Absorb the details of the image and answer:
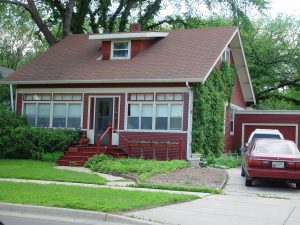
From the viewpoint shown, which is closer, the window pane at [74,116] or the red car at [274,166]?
the red car at [274,166]

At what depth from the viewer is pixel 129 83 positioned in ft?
76.2

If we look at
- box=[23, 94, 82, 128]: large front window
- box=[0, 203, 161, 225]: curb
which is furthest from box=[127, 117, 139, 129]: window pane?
box=[0, 203, 161, 225]: curb

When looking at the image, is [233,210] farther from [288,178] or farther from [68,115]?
[68,115]

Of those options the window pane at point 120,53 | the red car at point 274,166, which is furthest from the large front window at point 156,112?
the red car at point 274,166

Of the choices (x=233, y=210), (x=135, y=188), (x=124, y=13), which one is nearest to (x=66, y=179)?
(x=135, y=188)

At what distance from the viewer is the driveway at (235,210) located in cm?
936

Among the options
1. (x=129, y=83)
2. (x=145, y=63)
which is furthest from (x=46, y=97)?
(x=145, y=63)

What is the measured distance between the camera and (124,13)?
4028cm

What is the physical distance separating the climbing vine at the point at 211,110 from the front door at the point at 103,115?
440 cm

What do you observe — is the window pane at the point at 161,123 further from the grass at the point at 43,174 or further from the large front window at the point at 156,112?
the grass at the point at 43,174

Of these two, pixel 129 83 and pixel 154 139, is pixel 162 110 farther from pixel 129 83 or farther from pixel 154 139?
pixel 129 83

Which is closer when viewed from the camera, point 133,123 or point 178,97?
point 178,97

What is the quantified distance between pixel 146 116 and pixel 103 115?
245 cm

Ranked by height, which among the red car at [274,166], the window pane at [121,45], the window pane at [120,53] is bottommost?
the red car at [274,166]
